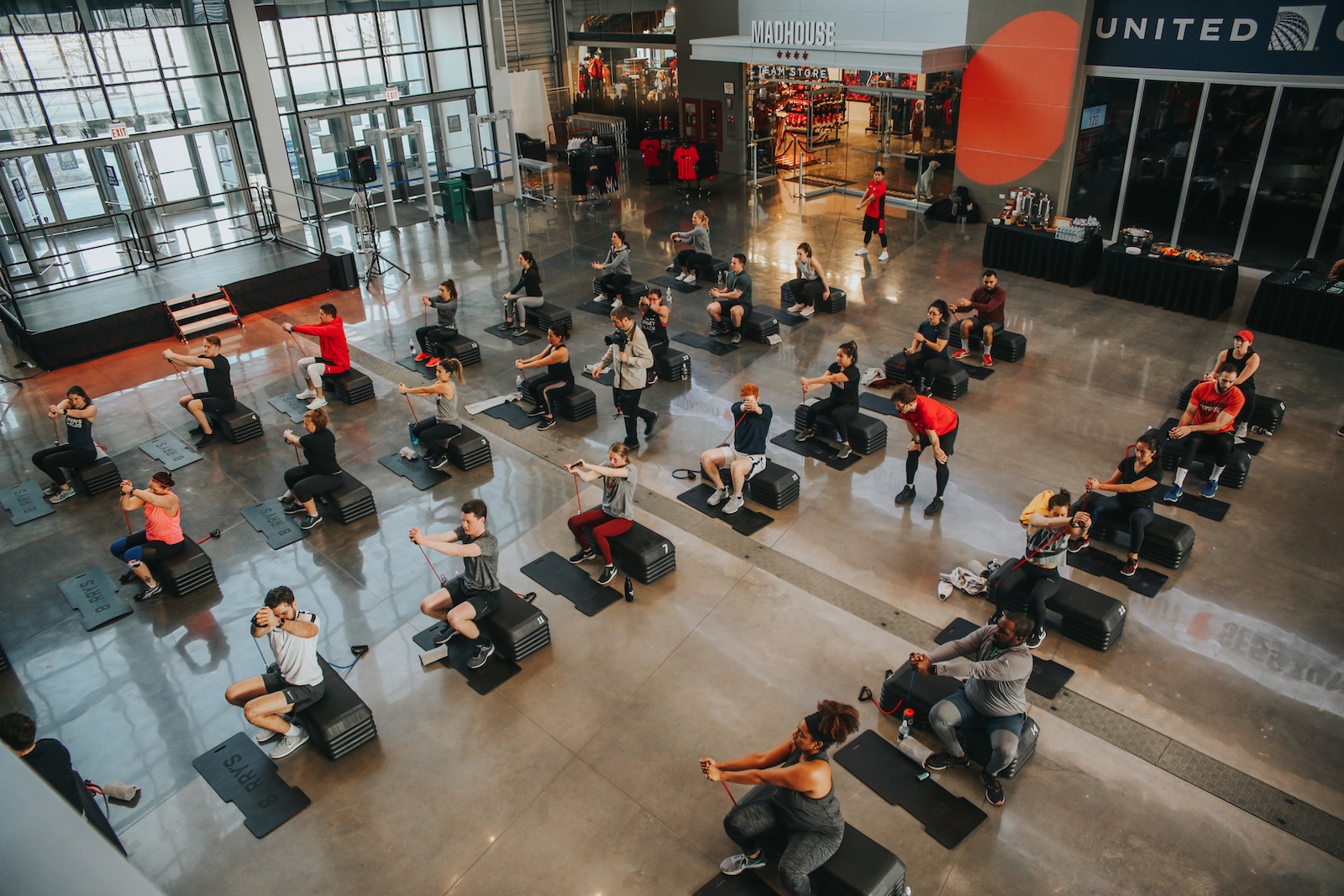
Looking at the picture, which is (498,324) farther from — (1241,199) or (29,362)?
(1241,199)

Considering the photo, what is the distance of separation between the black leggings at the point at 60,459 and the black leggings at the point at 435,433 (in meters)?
3.85

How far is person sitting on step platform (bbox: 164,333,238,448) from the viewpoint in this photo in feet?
35.7

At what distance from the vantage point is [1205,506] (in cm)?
909

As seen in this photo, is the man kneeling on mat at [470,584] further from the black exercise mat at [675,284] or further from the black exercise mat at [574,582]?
the black exercise mat at [675,284]

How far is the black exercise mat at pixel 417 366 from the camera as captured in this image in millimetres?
12734

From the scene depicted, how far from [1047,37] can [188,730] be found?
1741 cm

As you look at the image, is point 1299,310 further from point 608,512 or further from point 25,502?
point 25,502

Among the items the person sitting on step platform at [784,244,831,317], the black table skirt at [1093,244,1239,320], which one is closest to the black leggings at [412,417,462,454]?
the person sitting on step platform at [784,244,831,317]

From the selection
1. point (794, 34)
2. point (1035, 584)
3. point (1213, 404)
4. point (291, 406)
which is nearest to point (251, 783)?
point (1035, 584)

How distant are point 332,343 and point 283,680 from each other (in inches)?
252

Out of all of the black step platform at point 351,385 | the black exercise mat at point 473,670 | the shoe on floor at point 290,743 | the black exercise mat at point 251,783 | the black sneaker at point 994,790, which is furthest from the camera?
the black step platform at point 351,385

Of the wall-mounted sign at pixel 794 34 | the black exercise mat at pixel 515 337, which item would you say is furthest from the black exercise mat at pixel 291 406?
the wall-mounted sign at pixel 794 34

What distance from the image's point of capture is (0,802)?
73.9 inches

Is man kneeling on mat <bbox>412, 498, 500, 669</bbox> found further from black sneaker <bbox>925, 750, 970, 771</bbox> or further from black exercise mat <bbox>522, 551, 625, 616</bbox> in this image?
black sneaker <bbox>925, 750, 970, 771</bbox>
